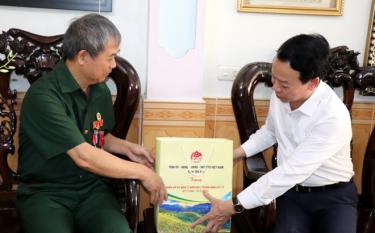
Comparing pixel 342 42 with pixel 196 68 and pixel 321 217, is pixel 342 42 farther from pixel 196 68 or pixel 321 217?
pixel 321 217

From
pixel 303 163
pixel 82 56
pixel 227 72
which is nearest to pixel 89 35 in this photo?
pixel 82 56

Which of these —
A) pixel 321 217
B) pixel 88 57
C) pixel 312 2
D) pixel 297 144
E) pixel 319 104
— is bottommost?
pixel 321 217

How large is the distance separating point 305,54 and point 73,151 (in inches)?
37.0

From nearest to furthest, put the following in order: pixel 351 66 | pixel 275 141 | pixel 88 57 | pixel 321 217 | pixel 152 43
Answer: pixel 88 57
pixel 321 217
pixel 275 141
pixel 152 43
pixel 351 66

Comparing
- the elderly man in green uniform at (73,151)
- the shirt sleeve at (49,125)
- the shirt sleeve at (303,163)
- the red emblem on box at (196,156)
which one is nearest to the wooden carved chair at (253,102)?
the shirt sleeve at (303,163)

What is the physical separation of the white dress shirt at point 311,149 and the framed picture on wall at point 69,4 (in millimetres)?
1119

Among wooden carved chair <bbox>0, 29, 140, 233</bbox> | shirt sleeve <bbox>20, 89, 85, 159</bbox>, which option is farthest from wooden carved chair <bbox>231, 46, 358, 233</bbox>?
shirt sleeve <bbox>20, 89, 85, 159</bbox>

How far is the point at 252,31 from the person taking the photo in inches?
101

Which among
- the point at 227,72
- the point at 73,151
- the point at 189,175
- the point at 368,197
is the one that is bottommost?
the point at 368,197

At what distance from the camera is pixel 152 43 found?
88.9 inches

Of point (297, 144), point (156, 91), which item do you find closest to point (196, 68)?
point (156, 91)

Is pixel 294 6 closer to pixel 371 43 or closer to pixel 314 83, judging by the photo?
pixel 371 43

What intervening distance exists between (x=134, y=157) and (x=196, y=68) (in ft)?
2.10

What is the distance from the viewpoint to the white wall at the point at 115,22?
229 centimetres
